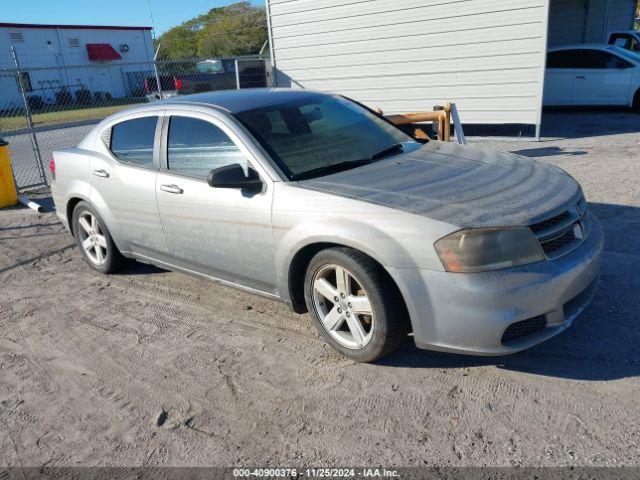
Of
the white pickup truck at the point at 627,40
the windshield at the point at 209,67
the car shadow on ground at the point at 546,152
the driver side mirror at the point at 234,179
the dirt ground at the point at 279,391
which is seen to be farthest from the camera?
the windshield at the point at 209,67

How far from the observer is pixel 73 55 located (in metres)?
39.4

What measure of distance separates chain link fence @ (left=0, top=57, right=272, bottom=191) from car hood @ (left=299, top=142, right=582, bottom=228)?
764 cm

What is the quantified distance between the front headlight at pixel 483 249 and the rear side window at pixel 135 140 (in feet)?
8.93

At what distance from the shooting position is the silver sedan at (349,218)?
3.03 meters

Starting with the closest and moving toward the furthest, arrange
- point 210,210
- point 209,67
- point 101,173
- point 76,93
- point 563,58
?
point 210,210 → point 101,173 → point 563,58 → point 209,67 → point 76,93

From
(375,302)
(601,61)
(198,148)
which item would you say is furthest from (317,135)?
(601,61)

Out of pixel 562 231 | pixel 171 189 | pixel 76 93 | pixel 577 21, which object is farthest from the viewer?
pixel 76 93

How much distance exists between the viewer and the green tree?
56.3m

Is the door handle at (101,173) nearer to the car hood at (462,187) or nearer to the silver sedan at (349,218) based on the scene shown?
the silver sedan at (349,218)

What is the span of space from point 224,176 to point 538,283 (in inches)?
80.5

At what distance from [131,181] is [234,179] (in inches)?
56.9

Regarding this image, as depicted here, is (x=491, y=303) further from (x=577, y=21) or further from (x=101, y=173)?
(x=577, y=21)

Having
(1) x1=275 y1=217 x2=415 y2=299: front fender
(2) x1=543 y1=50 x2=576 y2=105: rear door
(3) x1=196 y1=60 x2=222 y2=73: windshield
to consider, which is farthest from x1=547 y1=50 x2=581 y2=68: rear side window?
(1) x1=275 y1=217 x2=415 y2=299: front fender

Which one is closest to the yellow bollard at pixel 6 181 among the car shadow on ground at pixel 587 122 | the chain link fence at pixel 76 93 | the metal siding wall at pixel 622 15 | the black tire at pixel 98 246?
the chain link fence at pixel 76 93
